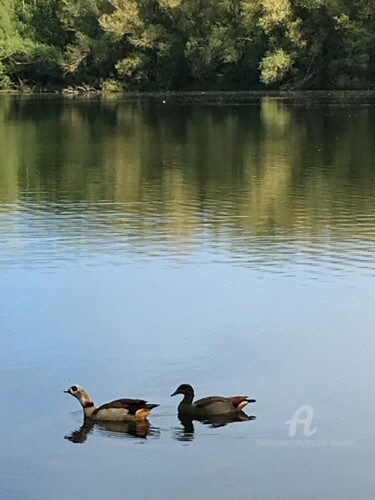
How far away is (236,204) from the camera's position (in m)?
18.3

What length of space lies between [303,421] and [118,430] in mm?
1311

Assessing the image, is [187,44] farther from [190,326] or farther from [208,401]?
[208,401]

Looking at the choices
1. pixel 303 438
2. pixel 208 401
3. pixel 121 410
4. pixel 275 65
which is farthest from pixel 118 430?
pixel 275 65

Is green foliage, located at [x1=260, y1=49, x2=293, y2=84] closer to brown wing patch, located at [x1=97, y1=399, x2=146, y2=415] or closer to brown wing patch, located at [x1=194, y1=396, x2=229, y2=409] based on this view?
→ brown wing patch, located at [x1=194, y1=396, x2=229, y2=409]

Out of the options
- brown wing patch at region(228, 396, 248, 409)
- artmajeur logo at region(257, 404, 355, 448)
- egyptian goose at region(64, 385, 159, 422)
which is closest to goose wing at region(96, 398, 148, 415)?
egyptian goose at region(64, 385, 159, 422)

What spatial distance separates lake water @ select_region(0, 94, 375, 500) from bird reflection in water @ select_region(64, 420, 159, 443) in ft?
0.05

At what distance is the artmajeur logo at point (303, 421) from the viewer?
802 centimetres

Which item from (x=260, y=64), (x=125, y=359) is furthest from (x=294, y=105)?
(x=125, y=359)

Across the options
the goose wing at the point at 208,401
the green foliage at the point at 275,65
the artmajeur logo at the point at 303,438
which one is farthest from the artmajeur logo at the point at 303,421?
the green foliage at the point at 275,65

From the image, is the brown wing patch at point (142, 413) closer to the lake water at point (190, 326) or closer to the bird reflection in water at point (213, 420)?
the lake water at point (190, 326)

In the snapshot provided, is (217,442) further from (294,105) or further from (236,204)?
(294,105)

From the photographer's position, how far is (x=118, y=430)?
8125 mm

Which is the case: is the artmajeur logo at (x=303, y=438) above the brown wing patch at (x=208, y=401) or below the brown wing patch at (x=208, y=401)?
below

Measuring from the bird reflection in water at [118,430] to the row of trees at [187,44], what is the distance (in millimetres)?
43461
